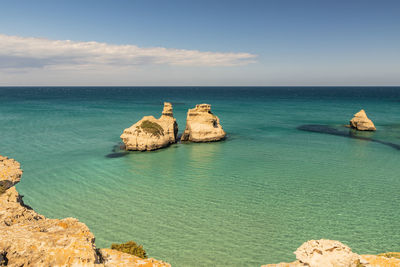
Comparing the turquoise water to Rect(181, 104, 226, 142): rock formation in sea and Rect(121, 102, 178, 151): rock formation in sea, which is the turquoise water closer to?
Rect(121, 102, 178, 151): rock formation in sea

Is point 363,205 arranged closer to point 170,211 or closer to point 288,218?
point 288,218

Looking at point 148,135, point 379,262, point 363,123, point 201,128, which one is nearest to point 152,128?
point 148,135

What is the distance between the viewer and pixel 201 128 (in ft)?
144

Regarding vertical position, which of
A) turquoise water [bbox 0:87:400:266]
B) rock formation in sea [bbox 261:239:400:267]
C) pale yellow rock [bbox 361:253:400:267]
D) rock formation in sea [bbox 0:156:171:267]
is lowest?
turquoise water [bbox 0:87:400:266]

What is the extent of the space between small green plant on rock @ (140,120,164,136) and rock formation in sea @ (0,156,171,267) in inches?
1175

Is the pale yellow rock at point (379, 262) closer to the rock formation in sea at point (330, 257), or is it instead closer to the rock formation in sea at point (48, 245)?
the rock formation in sea at point (330, 257)

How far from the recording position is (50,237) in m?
6.30

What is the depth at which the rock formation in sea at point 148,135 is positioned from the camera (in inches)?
1476

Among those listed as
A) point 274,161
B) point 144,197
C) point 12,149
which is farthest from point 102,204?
point 12,149

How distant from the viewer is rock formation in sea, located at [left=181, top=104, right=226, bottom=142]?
43.6 meters

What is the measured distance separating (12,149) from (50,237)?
130ft

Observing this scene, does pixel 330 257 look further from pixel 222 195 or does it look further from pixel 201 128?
pixel 201 128

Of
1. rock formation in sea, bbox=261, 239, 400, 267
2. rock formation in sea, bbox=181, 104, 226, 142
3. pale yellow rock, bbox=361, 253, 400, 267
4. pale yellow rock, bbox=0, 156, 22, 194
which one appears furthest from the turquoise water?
pale yellow rock, bbox=0, 156, 22, 194

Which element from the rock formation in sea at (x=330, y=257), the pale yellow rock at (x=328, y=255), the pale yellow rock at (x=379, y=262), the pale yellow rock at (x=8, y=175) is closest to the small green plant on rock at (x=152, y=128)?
the pale yellow rock at (x=8, y=175)
